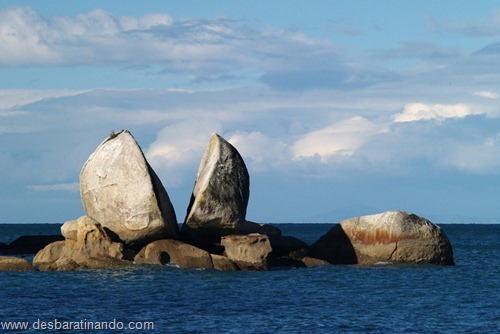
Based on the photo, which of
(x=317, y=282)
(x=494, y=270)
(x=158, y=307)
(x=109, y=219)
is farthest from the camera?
(x=494, y=270)

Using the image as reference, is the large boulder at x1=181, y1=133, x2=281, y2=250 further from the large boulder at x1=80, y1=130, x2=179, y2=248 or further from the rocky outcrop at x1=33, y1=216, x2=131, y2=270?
the rocky outcrop at x1=33, y1=216, x2=131, y2=270

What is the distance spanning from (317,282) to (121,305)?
9.39 meters

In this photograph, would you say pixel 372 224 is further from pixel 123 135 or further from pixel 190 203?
pixel 123 135

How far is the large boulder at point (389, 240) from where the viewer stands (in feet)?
122

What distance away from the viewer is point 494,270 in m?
42.7

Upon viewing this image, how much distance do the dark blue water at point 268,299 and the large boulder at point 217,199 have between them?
2.52 metres

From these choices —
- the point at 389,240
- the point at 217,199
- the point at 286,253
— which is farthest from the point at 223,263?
the point at 389,240

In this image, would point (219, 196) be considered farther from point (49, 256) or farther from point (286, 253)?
point (49, 256)

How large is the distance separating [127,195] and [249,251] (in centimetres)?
538

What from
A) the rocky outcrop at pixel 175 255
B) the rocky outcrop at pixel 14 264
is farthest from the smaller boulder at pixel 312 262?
the rocky outcrop at pixel 14 264

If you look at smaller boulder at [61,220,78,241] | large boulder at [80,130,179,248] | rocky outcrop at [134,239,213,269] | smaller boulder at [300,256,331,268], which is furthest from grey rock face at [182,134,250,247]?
smaller boulder at [61,220,78,241]

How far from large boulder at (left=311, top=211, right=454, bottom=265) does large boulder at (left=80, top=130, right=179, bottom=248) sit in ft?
25.9

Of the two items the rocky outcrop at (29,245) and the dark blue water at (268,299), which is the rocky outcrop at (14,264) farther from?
the rocky outcrop at (29,245)

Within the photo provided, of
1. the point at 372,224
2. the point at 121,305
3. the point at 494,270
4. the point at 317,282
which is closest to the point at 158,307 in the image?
the point at 121,305
